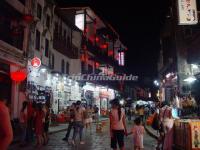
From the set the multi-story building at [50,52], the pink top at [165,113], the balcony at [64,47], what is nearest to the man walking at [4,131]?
the pink top at [165,113]

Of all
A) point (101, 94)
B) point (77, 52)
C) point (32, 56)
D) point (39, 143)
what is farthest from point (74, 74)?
point (39, 143)

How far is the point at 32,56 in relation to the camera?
27734 mm

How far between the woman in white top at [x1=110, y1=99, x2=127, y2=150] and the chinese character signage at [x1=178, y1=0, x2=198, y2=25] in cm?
1292

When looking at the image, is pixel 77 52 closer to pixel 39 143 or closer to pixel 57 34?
pixel 57 34

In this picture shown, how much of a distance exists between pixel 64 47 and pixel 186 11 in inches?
726

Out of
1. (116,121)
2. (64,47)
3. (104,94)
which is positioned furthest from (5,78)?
(104,94)

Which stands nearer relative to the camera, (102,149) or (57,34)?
(102,149)

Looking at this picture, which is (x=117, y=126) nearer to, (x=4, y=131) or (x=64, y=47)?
(x=4, y=131)

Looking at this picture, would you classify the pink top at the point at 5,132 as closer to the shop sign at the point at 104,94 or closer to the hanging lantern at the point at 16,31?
the hanging lantern at the point at 16,31

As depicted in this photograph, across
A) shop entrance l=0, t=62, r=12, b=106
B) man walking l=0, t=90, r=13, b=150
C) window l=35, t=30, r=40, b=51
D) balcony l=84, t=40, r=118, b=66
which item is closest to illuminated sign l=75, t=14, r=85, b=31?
balcony l=84, t=40, r=118, b=66

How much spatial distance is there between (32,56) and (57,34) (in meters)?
8.75

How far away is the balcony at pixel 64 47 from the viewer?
36.0 metres

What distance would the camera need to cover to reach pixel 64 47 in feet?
127

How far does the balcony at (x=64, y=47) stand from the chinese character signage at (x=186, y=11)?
52.1 ft
